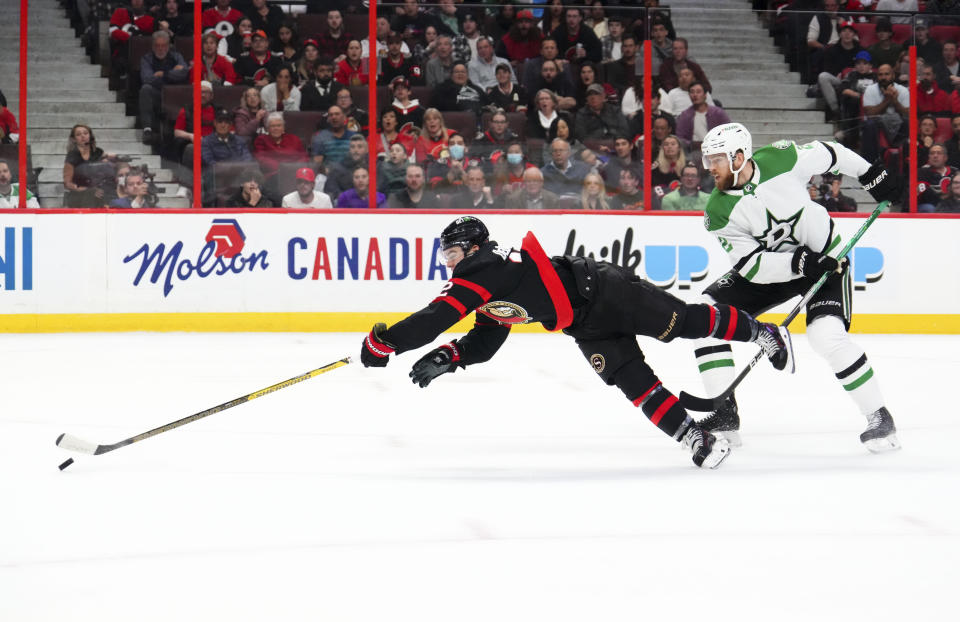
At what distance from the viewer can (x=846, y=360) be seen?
3.59 metres

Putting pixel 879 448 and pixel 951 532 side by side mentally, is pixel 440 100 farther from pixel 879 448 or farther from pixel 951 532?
pixel 951 532

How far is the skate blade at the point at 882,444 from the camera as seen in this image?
3551 mm

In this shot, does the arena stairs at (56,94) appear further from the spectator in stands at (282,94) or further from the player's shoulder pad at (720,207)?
the player's shoulder pad at (720,207)

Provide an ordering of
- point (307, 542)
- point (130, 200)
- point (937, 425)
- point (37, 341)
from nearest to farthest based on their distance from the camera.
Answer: point (307, 542) < point (937, 425) < point (37, 341) < point (130, 200)

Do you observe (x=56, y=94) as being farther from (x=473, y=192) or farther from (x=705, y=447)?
(x=705, y=447)

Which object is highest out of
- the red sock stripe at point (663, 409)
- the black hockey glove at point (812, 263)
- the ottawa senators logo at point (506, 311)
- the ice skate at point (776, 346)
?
the black hockey glove at point (812, 263)

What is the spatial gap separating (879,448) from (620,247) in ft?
13.4

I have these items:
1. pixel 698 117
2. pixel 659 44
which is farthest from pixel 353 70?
pixel 698 117

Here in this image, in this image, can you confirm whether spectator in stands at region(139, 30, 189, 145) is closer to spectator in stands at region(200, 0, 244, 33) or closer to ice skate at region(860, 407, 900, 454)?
spectator in stands at region(200, 0, 244, 33)

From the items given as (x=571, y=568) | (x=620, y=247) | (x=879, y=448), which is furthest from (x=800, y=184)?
(x=620, y=247)

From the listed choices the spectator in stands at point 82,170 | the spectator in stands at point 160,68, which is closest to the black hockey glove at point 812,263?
the spectator in stands at point 160,68

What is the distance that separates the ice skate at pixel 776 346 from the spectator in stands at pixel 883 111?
444cm

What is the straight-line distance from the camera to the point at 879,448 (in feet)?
11.7

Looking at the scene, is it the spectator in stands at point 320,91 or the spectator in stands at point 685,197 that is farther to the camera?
the spectator in stands at point 685,197
